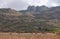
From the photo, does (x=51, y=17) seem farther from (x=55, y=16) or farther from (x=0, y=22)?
(x=0, y=22)

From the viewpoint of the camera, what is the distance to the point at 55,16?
652ft

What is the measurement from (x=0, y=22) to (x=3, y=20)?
303 inches

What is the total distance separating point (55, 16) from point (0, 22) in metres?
72.0

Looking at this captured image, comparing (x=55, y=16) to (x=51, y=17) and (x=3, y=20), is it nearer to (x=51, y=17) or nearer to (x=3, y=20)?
(x=51, y=17)

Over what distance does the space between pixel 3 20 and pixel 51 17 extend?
6170 cm

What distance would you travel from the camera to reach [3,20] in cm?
15012

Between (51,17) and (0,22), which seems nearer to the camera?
(0,22)

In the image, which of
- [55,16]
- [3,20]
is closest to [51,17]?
[55,16]

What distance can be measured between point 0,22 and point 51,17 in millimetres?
68318

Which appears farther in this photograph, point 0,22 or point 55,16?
point 55,16

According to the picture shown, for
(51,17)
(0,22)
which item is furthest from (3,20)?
(51,17)

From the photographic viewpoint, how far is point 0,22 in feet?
468

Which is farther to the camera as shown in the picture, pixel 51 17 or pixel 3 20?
pixel 51 17

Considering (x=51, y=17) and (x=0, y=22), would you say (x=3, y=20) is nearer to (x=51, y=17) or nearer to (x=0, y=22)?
(x=0, y=22)
